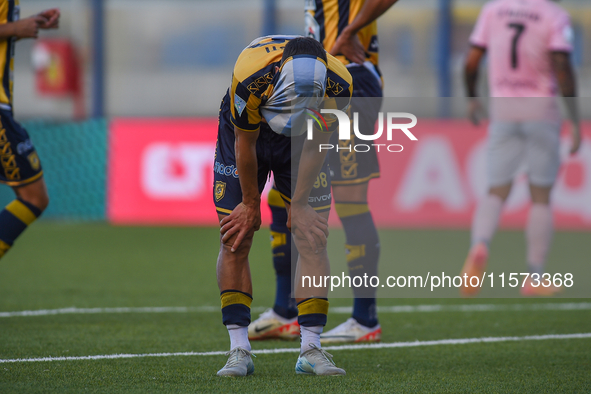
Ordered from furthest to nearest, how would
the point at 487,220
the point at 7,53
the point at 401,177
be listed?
the point at 401,177
the point at 487,220
the point at 7,53

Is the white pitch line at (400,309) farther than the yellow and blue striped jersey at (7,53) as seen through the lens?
Yes

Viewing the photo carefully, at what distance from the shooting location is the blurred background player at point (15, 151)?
4039 mm

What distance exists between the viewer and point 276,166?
312 cm

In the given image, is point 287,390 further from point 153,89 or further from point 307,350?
point 153,89

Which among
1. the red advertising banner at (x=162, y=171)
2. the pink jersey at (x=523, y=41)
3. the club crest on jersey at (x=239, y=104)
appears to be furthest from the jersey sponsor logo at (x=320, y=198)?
the red advertising banner at (x=162, y=171)

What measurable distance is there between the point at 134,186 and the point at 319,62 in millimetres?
7528

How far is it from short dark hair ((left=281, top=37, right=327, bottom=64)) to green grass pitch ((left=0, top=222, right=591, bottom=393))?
3.92 feet

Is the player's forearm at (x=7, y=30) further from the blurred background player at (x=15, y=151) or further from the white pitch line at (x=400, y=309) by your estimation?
the white pitch line at (x=400, y=309)

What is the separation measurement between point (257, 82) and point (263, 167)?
46 centimetres

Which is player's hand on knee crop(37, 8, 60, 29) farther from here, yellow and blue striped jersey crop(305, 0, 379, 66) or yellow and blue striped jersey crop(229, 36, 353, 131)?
yellow and blue striped jersey crop(229, 36, 353, 131)

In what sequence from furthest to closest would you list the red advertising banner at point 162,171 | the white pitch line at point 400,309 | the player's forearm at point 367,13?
the red advertising banner at point 162,171 → the white pitch line at point 400,309 → the player's forearm at point 367,13

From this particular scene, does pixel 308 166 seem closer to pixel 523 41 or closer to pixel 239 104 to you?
pixel 239 104

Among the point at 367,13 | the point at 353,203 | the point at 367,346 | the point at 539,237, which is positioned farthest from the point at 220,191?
the point at 539,237

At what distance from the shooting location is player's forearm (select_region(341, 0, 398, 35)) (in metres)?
3.79
